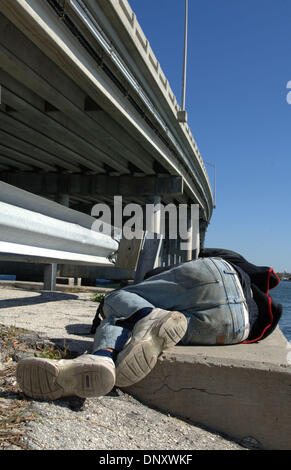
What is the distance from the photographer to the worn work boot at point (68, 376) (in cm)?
194

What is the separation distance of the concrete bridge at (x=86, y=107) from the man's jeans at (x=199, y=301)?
4.91 meters

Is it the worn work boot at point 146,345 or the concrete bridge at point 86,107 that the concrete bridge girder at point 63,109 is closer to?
the concrete bridge at point 86,107

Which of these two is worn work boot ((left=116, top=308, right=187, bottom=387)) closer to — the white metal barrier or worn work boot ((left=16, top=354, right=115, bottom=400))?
worn work boot ((left=16, top=354, right=115, bottom=400))

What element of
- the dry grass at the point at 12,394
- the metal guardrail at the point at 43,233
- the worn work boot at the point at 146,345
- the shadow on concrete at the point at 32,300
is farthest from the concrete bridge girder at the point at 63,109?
the worn work boot at the point at 146,345

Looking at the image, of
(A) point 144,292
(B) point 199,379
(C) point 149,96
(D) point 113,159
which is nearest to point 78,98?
(C) point 149,96

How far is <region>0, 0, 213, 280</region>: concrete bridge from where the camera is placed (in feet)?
24.2

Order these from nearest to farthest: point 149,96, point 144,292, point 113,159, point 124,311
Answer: point 124,311, point 144,292, point 149,96, point 113,159

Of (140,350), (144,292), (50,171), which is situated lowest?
(140,350)

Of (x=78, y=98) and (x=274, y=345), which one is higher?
(x=78, y=98)

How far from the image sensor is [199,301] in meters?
2.65

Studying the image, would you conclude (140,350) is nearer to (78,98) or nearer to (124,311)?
(124,311)

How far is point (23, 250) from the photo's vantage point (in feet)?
12.5
